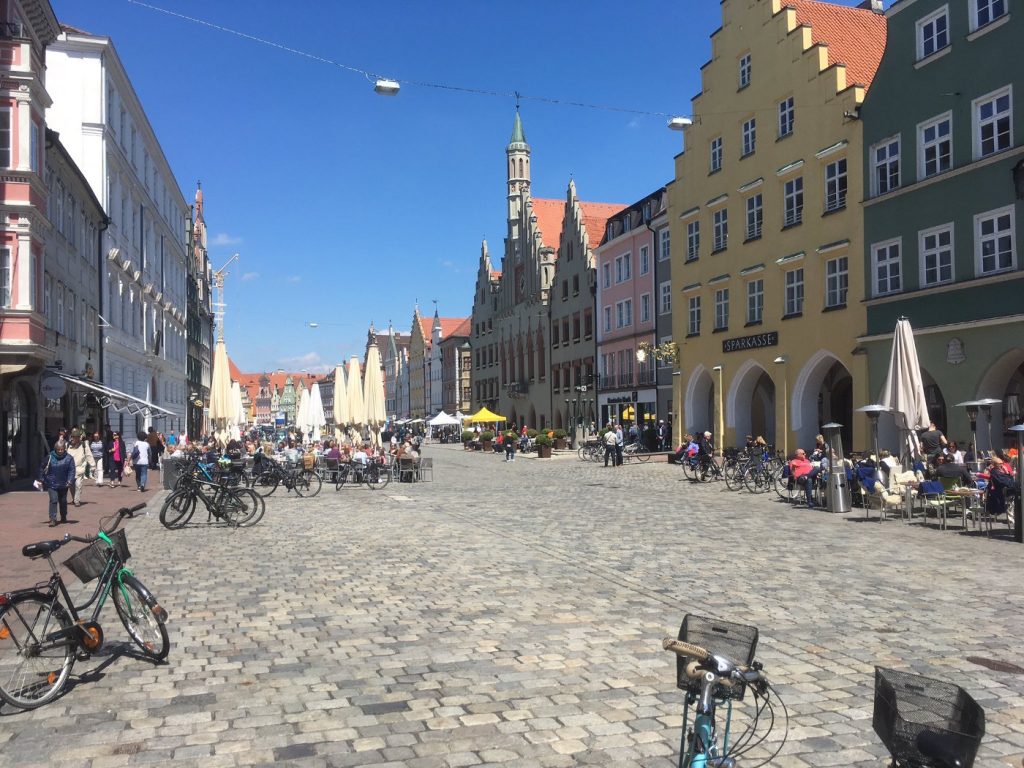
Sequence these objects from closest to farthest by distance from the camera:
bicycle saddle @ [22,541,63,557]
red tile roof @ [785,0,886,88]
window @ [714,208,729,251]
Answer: bicycle saddle @ [22,541,63,557], red tile roof @ [785,0,886,88], window @ [714,208,729,251]

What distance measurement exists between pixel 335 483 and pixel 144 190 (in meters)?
24.5

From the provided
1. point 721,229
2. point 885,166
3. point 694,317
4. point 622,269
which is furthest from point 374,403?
point 622,269

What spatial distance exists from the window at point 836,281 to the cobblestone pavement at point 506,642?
605 inches

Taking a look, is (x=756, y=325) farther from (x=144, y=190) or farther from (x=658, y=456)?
(x=144, y=190)

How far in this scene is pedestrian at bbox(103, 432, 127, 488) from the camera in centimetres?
2728

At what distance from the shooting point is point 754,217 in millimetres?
34719

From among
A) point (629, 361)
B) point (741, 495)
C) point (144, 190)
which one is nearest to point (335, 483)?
point (741, 495)

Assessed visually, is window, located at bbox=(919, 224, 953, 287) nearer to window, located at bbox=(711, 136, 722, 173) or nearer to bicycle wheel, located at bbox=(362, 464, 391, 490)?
window, located at bbox=(711, 136, 722, 173)

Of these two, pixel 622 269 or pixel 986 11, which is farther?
pixel 622 269

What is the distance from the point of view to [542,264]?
70250mm

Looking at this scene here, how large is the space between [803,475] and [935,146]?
35.7 feet

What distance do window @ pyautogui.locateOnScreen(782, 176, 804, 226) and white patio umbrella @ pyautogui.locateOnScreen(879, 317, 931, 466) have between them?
12400mm

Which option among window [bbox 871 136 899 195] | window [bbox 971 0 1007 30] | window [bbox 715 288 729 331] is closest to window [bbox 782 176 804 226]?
window [bbox 871 136 899 195]

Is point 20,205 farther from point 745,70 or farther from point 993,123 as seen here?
point 745,70
